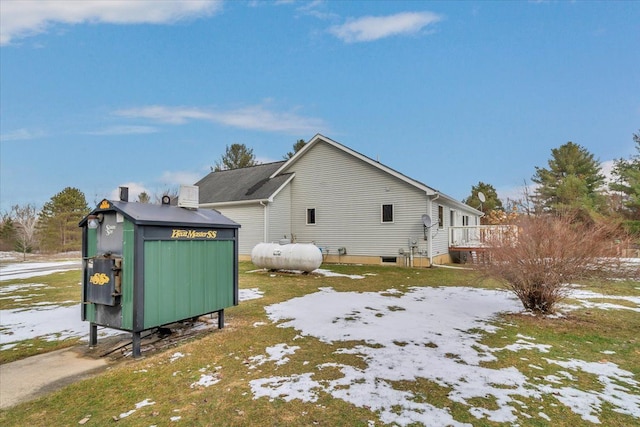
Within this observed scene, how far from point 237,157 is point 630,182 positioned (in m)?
38.9

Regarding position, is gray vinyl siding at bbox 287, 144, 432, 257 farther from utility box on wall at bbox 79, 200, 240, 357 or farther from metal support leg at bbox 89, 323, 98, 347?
metal support leg at bbox 89, 323, 98, 347

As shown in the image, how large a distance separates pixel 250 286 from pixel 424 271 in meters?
7.70

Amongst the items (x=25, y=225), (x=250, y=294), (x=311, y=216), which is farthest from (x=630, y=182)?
(x=25, y=225)

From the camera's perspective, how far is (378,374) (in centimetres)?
394

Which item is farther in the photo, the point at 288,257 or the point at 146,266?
the point at 288,257

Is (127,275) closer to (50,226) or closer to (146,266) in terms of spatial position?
(146,266)

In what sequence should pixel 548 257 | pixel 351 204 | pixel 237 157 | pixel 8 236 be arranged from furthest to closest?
pixel 237 157
pixel 8 236
pixel 351 204
pixel 548 257

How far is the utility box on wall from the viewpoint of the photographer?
4531 mm

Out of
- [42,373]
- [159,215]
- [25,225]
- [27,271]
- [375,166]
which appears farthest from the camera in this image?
[25,225]

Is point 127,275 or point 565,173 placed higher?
point 565,173

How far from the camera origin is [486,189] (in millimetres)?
40562

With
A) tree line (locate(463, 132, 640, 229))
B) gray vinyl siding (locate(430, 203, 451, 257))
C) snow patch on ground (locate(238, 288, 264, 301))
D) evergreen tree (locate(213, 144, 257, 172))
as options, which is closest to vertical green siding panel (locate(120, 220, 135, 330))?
snow patch on ground (locate(238, 288, 264, 301))

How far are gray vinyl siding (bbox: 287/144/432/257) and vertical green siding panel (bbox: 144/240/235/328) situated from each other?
1148cm

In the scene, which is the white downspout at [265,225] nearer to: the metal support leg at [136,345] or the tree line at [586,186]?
the metal support leg at [136,345]
